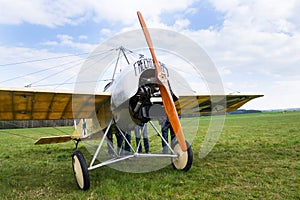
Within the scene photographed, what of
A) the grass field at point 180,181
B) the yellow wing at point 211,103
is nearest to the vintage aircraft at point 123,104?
the grass field at point 180,181

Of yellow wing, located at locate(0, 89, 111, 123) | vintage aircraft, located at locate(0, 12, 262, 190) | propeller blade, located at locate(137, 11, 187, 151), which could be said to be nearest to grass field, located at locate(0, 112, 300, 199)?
vintage aircraft, located at locate(0, 12, 262, 190)

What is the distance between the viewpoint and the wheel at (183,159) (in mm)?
5164

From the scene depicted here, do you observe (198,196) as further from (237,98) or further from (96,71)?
(237,98)

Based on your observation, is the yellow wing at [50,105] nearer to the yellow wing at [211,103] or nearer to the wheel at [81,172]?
the wheel at [81,172]

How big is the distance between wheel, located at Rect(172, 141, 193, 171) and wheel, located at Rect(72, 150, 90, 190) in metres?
2.09

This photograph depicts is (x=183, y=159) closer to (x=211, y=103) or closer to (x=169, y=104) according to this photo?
(x=169, y=104)

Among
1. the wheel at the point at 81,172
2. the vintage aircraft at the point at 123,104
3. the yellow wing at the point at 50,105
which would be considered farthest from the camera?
the yellow wing at the point at 50,105

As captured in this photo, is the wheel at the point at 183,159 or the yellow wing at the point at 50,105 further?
the wheel at the point at 183,159

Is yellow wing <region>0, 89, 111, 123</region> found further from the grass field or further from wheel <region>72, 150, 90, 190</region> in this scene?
the grass field

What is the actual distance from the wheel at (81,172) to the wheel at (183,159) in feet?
6.87

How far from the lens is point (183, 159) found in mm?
5316

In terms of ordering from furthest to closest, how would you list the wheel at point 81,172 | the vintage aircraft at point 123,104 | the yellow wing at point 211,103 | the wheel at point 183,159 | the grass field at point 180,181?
the yellow wing at point 211,103
the wheel at point 183,159
the vintage aircraft at point 123,104
the wheel at point 81,172
the grass field at point 180,181

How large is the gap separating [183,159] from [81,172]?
218cm

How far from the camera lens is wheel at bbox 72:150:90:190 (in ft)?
14.0
